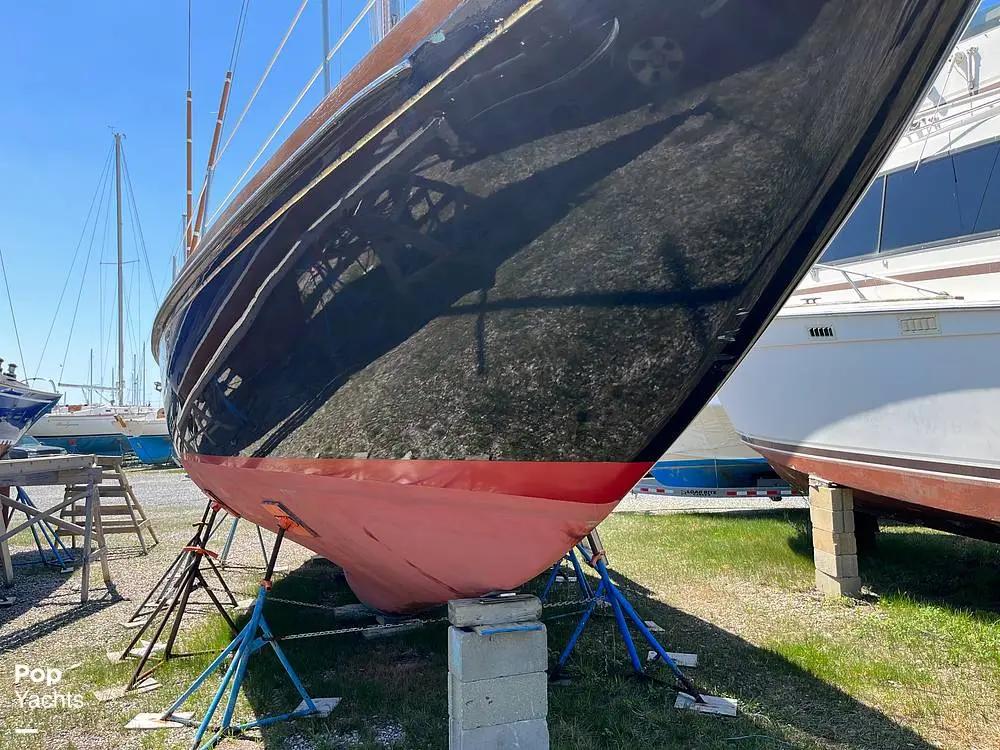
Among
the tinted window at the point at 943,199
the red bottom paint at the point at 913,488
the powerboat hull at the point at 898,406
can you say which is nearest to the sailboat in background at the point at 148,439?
the powerboat hull at the point at 898,406

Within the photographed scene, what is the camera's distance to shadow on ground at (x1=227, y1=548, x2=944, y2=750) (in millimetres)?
3480

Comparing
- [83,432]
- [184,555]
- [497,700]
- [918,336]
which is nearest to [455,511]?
[497,700]

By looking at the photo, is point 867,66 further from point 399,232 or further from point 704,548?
point 704,548

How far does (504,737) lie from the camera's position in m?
2.69

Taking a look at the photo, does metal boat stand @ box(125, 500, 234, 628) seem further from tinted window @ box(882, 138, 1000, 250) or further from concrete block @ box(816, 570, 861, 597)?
tinted window @ box(882, 138, 1000, 250)

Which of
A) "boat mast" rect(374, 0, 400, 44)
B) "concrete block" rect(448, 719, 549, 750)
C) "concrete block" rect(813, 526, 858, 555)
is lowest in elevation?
"concrete block" rect(813, 526, 858, 555)

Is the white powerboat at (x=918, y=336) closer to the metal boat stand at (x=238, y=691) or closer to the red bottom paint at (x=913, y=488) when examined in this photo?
the red bottom paint at (x=913, y=488)

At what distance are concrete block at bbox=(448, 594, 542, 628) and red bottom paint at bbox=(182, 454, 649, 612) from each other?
0.07m

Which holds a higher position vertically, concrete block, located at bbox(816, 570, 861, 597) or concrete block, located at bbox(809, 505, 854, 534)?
concrete block, located at bbox(809, 505, 854, 534)

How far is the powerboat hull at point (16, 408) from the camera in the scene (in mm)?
12922

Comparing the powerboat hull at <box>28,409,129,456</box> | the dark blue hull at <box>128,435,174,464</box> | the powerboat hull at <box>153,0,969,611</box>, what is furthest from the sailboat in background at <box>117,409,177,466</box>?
the powerboat hull at <box>153,0,969,611</box>

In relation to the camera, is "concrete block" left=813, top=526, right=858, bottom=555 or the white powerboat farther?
"concrete block" left=813, top=526, right=858, bottom=555

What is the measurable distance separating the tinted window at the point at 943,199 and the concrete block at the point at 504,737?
573 centimetres

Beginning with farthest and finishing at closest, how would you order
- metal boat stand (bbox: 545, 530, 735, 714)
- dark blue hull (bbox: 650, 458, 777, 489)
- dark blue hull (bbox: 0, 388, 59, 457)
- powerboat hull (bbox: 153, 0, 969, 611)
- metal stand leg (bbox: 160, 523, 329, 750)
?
dark blue hull (bbox: 0, 388, 59, 457)
dark blue hull (bbox: 650, 458, 777, 489)
metal boat stand (bbox: 545, 530, 735, 714)
metal stand leg (bbox: 160, 523, 329, 750)
powerboat hull (bbox: 153, 0, 969, 611)
